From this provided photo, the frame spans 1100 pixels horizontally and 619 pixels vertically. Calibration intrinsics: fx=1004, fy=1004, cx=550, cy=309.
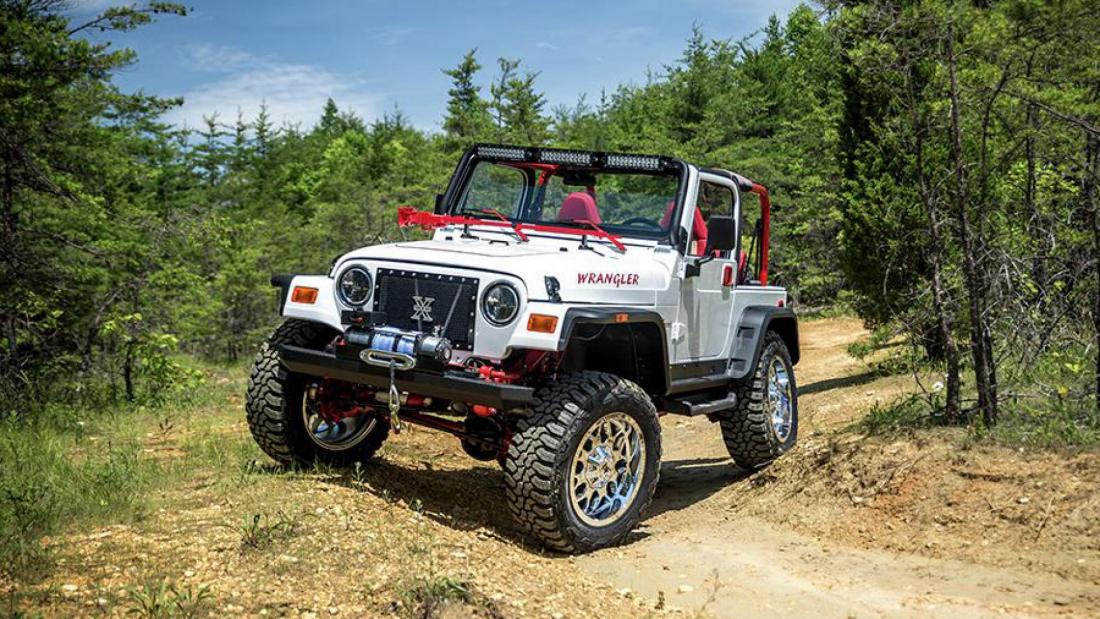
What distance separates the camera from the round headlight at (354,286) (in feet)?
19.7

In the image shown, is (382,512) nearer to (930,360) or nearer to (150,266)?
(930,360)

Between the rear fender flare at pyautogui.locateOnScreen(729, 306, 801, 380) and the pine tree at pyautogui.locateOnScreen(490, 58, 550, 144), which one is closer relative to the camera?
the rear fender flare at pyautogui.locateOnScreen(729, 306, 801, 380)

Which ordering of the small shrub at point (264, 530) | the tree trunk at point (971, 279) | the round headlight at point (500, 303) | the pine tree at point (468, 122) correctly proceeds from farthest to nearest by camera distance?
1. the pine tree at point (468, 122)
2. the tree trunk at point (971, 279)
3. the round headlight at point (500, 303)
4. the small shrub at point (264, 530)

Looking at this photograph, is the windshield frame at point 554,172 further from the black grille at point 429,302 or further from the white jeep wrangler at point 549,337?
the black grille at point 429,302

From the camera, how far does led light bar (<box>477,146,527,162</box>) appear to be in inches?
300

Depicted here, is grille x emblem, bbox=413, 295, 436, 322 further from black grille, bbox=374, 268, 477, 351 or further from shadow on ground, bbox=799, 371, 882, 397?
shadow on ground, bbox=799, 371, 882, 397

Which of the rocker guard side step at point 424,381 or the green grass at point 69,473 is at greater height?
the rocker guard side step at point 424,381

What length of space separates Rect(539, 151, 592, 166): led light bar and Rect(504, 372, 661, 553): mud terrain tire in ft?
6.97

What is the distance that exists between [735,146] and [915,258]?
53.3 ft

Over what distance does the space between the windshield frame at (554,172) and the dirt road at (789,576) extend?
6.53 ft

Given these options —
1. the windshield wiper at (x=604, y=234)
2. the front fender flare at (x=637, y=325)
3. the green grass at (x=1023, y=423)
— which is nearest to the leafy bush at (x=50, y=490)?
the front fender flare at (x=637, y=325)

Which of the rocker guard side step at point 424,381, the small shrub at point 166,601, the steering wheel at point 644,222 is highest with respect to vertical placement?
the steering wheel at point 644,222

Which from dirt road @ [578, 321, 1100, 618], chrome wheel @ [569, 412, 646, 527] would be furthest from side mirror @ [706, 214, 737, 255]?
dirt road @ [578, 321, 1100, 618]

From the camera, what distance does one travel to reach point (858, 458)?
7.03m
